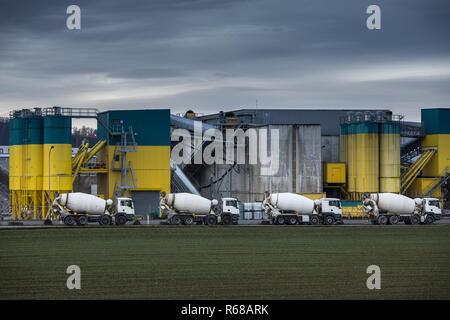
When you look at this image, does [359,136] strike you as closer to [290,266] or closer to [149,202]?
[149,202]

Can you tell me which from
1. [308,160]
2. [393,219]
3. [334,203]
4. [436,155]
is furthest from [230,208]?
[436,155]

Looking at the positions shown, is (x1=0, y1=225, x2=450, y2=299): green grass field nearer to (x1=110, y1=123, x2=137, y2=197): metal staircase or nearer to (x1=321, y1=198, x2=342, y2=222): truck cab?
(x1=321, y1=198, x2=342, y2=222): truck cab

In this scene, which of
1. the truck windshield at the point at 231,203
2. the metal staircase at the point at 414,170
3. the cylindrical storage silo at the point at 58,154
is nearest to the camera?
the truck windshield at the point at 231,203

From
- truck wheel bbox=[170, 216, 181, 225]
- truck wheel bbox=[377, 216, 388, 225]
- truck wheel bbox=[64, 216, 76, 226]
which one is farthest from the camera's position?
truck wheel bbox=[377, 216, 388, 225]

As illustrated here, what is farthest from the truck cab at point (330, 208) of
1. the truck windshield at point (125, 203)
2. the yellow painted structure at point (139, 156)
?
the yellow painted structure at point (139, 156)

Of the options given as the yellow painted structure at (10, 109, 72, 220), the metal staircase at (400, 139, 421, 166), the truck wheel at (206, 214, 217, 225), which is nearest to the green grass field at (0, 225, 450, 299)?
the truck wheel at (206, 214, 217, 225)

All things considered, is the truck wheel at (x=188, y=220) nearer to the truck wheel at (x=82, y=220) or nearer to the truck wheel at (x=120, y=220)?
the truck wheel at (x=120, y=220)

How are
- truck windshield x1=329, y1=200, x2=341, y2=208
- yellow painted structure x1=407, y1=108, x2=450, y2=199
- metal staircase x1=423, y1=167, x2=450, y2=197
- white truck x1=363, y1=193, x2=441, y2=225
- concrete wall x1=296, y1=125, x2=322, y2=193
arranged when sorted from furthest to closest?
yellow painted structure x1=407, y1=108, x2=450, y2=199, metal staircase x1=423, y1=167, x2=450, y2=197, concrete wall x1=296, y1=125, x2=322, y2=193, white truck x1=363, y1=193, x2=441, y2=225, truck windshield x1=329, y1=200, x2=341, y2=208

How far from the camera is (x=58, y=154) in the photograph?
74.4 meters

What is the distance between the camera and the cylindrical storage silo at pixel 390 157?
82.3 m

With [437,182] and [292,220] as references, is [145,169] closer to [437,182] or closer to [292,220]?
[292,220]

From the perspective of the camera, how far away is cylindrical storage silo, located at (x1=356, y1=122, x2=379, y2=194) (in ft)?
269
